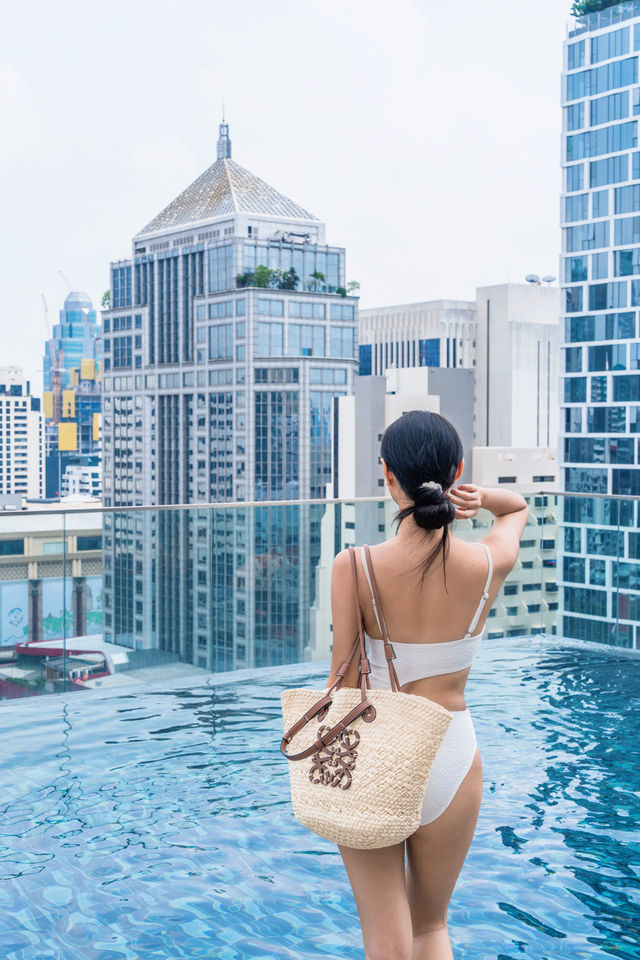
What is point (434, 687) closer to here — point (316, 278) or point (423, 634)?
point (423, 634)

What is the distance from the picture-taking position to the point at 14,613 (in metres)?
4.49

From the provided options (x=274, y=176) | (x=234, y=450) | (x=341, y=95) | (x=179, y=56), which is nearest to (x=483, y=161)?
(x=341, y=95)

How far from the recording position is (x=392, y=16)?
8688 centimetres

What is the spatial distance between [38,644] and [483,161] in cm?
11004

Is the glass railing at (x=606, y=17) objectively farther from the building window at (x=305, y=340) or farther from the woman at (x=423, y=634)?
the woman at (x=423, y=634)

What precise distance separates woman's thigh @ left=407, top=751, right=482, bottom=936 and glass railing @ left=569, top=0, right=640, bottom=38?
197 ft

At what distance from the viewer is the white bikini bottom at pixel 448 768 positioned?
1442mm

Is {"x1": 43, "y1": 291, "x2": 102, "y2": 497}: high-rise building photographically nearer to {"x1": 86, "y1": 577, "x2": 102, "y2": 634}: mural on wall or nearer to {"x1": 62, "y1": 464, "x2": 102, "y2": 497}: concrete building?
{"x1": 62, "y1": 464, "x2": 102, "y2": 497}: concrete building

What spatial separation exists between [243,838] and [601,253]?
56.3 metres

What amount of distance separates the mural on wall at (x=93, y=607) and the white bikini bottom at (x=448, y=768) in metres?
3.38

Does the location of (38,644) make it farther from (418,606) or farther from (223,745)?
(418,606)

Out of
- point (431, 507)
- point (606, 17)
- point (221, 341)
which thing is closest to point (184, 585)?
point (431, 507)

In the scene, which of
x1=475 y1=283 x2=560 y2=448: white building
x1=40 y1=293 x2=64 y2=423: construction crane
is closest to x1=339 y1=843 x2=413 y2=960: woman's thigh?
x1=475 y1=283 x2=560 y2=448: white building

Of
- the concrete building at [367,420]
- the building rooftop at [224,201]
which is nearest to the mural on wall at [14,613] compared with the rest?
the concrete building at [367,420]
